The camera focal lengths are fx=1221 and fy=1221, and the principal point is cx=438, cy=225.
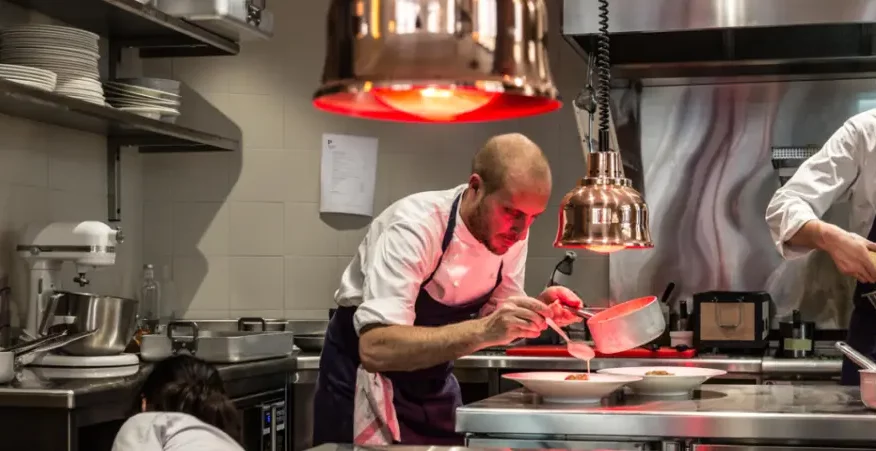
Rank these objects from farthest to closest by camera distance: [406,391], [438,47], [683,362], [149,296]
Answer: [149,296]
[683,362]
[406,391]
[438,47]

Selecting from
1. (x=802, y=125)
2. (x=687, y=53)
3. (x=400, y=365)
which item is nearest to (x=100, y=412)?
(x=400, y=365)

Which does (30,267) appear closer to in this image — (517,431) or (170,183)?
(170,183)

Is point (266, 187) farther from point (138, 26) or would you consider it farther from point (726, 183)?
point (726, 183)

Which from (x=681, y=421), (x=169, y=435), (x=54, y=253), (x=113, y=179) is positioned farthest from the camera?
(x=113, y=179)

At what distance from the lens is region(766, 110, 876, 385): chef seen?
3.38m

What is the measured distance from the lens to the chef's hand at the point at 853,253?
315cm

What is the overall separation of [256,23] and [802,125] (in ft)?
7.44

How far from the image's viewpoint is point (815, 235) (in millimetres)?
3287

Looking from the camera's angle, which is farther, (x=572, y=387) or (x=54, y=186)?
(x=54, y=186)

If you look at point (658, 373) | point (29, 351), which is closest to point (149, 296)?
point (29, 351)

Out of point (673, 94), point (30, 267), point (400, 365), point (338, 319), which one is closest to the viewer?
point (400, 365)

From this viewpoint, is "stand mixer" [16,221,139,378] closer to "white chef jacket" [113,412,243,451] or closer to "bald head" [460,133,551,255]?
"bald head" [460,133,551,255]

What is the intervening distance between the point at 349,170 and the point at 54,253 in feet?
5.21

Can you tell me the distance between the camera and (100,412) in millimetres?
3506
